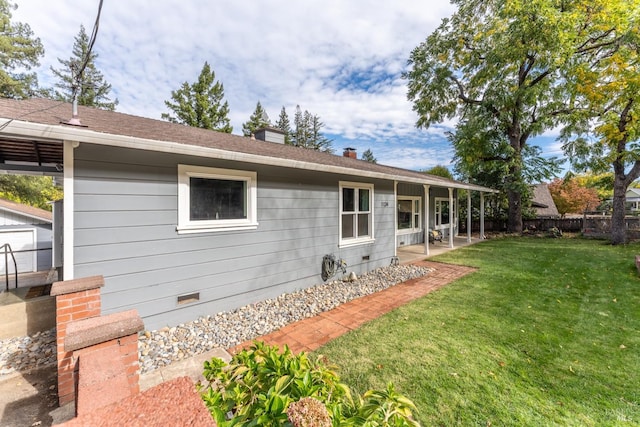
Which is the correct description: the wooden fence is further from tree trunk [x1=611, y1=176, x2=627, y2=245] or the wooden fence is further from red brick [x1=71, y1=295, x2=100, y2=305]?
red brick [x1=71, y1=295, x2=100, y2=305]

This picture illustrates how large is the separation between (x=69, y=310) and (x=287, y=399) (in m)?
2.50

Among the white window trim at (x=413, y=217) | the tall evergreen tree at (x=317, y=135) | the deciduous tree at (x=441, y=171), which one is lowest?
the white window trim at (x=413, y=217)

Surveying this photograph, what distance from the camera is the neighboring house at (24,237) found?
877cm

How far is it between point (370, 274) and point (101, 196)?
5.49 m

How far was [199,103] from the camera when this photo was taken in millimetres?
21984

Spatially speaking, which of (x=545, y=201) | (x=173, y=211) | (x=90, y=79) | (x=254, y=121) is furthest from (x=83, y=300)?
(x=545, y=201)

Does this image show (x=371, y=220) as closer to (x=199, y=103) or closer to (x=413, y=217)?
(x=413, y=217)

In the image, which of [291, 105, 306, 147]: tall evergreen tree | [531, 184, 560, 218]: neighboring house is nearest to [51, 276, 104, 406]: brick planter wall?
[531, 184, 560, 218]: neighboring house

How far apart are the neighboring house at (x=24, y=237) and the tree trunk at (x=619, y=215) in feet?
69.6

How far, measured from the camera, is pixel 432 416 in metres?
2.15

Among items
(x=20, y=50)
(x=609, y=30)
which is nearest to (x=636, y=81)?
(x=609, y=30)

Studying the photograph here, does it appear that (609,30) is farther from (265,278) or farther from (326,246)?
(265,278)

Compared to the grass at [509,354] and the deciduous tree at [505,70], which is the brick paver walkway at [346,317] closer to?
the grass at [509,354]

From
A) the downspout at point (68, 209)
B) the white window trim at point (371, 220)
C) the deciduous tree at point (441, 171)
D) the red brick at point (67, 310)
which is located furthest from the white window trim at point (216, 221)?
the deciduous tree at point (441, 171)
